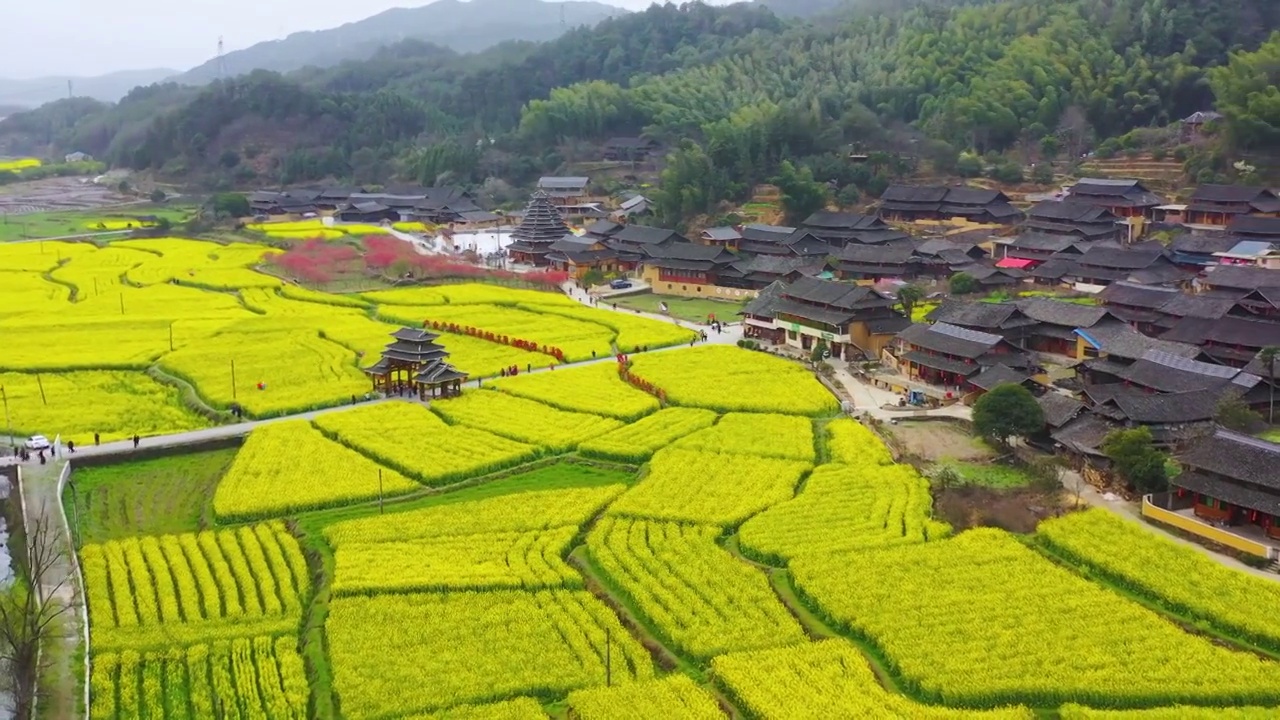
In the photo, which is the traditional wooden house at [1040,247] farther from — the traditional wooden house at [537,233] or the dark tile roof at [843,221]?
the traditional wooden house at [537,233]

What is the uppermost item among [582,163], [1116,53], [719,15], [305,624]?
[719,15]

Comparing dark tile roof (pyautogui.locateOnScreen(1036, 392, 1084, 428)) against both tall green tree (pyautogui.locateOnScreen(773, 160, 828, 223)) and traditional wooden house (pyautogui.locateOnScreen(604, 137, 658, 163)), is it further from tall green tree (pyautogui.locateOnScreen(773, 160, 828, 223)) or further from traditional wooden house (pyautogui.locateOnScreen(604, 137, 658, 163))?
traditional wooden house (pyautogui.locateOnScreen(604, 137, 658, 163))

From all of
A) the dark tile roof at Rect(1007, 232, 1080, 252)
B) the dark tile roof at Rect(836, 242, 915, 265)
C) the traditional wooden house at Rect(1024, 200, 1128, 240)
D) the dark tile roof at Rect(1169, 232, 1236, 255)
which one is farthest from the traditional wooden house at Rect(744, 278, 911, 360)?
the traditional wooden house at Rect(1024, 200, 1128, 240)

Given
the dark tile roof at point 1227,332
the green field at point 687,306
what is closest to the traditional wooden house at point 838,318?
the green field at point 687,306

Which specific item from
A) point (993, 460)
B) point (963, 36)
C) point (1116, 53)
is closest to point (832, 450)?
point (993, 460)

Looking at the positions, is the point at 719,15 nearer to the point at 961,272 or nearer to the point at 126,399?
the point at 961,272
